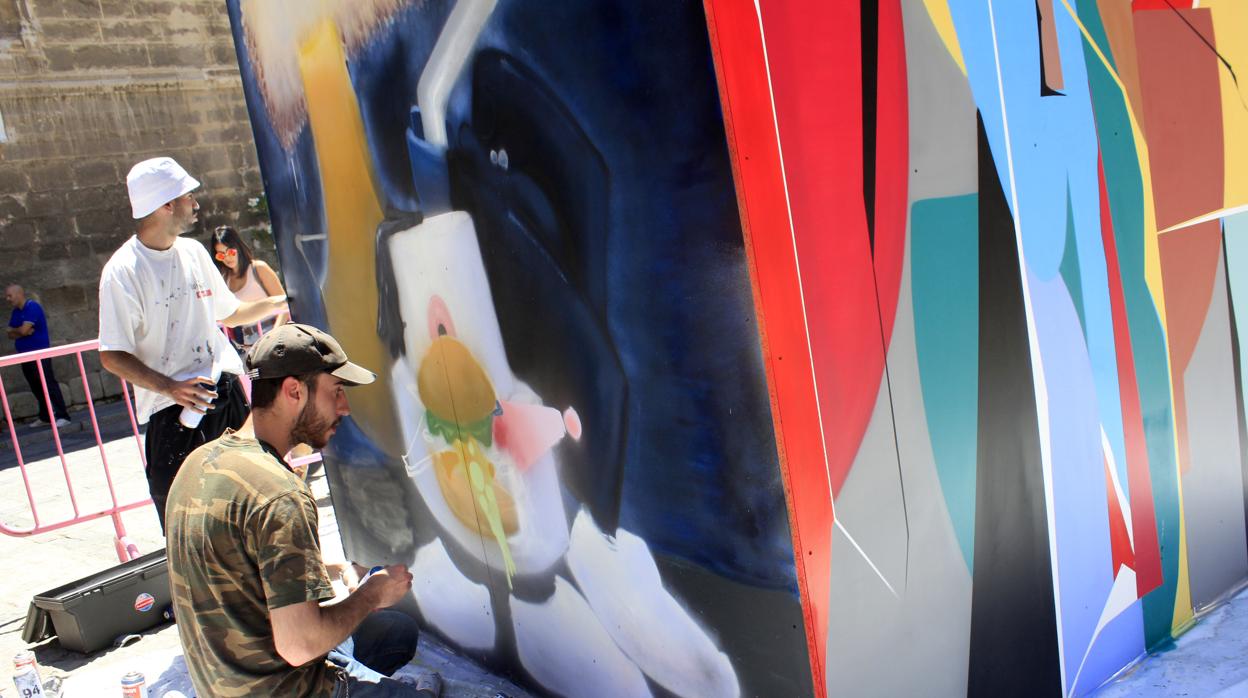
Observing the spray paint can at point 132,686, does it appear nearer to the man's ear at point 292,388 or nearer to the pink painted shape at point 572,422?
the man's ear at point 292,388

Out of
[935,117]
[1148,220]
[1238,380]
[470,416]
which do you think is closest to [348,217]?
[470,416]

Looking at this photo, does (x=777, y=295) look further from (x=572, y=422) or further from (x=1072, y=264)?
(x=1072, y=264)

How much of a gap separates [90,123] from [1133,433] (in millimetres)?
12272

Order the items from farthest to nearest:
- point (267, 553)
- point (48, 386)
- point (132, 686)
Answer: point (48, 386), point (132, 686), point (267, 553)

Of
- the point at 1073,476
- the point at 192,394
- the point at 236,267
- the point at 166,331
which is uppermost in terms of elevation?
the point at 236,267

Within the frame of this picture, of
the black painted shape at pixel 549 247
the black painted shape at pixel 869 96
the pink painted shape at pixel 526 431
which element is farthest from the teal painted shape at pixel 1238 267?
the pink painted shape at pixel 526 431

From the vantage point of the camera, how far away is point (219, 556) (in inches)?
93.9

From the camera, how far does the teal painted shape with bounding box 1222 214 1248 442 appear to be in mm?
3732

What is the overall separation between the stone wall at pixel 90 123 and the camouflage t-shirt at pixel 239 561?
10505 mm

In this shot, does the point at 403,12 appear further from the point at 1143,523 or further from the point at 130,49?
the point at 130,49

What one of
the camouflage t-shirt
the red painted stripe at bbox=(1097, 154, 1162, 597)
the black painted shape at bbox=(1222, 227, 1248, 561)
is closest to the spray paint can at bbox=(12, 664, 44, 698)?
the camouflage t-shirt

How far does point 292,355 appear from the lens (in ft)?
8.46

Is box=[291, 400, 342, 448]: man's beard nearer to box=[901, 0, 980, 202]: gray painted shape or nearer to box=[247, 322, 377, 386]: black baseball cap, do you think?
box=[247, 322, 377, 386]: black baseball cap

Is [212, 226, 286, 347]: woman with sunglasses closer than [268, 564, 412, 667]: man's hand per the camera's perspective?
No
